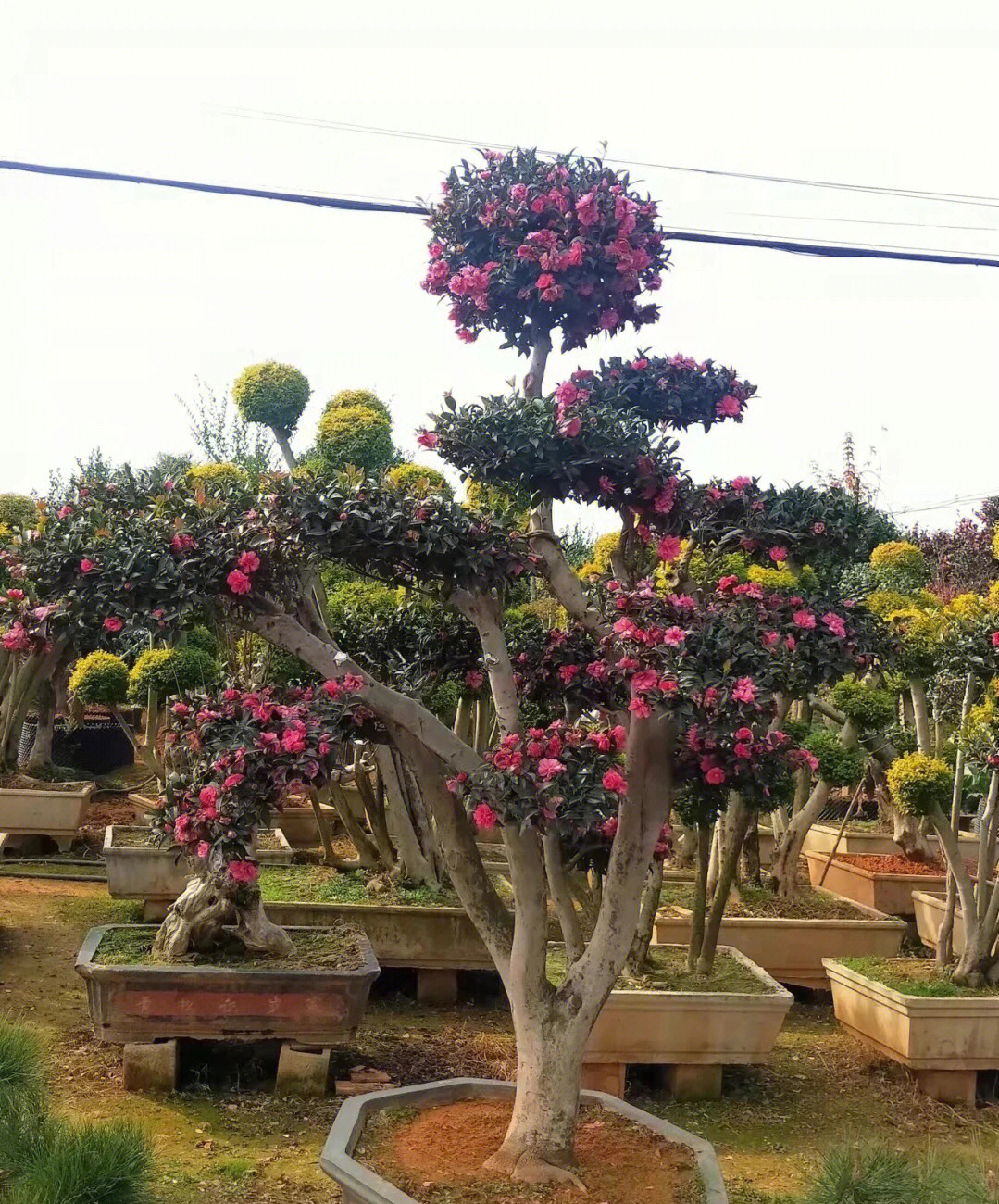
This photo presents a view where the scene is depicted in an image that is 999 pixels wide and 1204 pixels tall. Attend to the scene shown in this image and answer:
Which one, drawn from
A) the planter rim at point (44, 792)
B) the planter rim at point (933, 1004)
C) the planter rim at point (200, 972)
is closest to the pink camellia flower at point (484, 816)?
the planter rim at point (200, 972)

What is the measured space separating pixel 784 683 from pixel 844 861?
15.6 ft

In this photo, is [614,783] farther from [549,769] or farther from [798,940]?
[798,940]

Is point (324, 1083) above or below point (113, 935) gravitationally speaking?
below

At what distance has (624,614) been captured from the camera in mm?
3527

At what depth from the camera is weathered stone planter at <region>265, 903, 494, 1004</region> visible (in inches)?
246

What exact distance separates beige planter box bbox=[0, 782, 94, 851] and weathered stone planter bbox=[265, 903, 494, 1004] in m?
3.42

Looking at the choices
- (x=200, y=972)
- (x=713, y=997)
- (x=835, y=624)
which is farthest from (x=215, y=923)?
(x=835, y=624)

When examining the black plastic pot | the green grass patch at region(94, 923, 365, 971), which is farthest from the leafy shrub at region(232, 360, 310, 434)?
the black plastic pot

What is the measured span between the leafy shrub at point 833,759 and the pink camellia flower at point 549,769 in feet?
10.5

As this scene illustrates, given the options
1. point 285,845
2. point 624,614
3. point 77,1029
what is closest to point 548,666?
point 624,614

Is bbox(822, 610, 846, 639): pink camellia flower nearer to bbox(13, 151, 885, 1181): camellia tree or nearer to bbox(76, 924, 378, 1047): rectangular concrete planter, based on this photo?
bbox(13, 151, 885, 1181): camellia tree

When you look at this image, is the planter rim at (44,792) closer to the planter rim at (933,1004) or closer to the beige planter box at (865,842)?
the beige planter box at (865,842)

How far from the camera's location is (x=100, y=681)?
9.37m

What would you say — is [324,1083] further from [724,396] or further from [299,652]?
[724,396]
